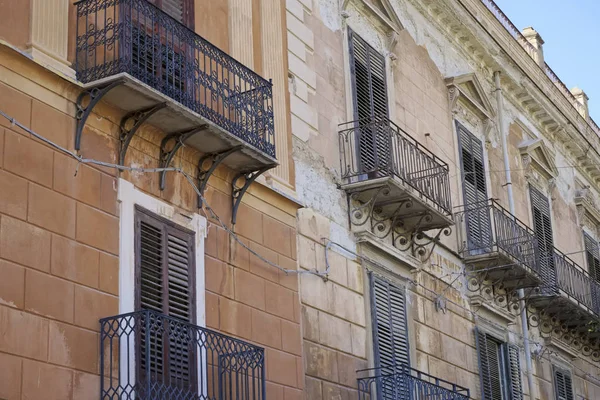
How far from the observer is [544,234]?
78.9ft

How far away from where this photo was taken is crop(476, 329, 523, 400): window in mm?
19516

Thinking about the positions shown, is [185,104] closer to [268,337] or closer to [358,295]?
[268,337]

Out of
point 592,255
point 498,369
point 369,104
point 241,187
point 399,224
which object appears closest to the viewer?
point 241,187

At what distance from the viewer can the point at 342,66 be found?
56.9 ft

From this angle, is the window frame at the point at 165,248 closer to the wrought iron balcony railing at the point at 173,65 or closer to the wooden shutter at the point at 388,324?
the wrought iron balcony railing at the point at 173,65

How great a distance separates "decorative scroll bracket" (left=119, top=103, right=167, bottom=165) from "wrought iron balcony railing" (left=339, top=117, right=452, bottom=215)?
4749 millimetres

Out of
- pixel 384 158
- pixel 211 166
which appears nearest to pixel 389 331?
pixel 384 158

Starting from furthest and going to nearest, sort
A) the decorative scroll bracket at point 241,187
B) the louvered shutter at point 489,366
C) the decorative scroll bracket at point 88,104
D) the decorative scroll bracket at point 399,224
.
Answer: the louvered shutter at point 489,366 → the decorative scroll bracket at point 399,224 → the decorative scroll bracket at point 241,187 → the decorative scroll bracket at point 88,104

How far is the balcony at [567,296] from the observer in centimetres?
2189

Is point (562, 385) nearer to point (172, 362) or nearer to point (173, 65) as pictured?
point (172, 362)

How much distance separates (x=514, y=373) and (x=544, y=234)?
14.3 feet

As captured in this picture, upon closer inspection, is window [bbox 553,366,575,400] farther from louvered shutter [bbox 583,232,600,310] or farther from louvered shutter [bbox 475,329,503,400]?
louvered shutter [bbox 583,232,600,310]

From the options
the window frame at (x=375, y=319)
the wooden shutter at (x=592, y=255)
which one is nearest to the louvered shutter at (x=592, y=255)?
the wooden shutter at (x=592, y=255)

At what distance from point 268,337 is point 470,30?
9969 mm
